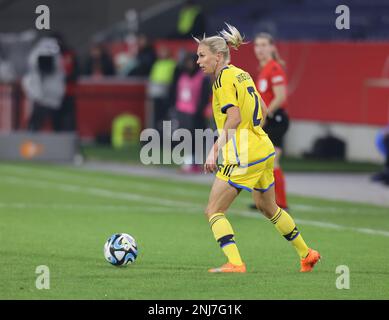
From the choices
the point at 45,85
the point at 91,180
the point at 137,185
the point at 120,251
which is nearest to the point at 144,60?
the point at 45,85

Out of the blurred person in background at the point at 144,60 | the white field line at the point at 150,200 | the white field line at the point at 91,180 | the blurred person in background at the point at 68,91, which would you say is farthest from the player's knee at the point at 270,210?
the blurred person in background at the point at 144,60

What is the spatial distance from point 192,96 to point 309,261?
1334 cm

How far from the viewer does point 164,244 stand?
1323cm

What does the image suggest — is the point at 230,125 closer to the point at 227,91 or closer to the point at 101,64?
the point at 227,91

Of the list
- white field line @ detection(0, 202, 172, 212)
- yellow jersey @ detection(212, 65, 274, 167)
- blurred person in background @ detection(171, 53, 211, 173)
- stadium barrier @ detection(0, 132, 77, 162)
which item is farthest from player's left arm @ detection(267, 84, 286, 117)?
stadium barrier @ detection(0, 132, 77, 162)

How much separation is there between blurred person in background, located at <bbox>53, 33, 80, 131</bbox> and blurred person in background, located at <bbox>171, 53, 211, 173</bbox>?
323cm

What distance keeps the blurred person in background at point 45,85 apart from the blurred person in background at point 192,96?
11.1 ft

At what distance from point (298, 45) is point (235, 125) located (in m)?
17.0

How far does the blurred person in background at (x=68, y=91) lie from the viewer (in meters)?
27.0

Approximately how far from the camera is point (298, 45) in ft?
90.1
